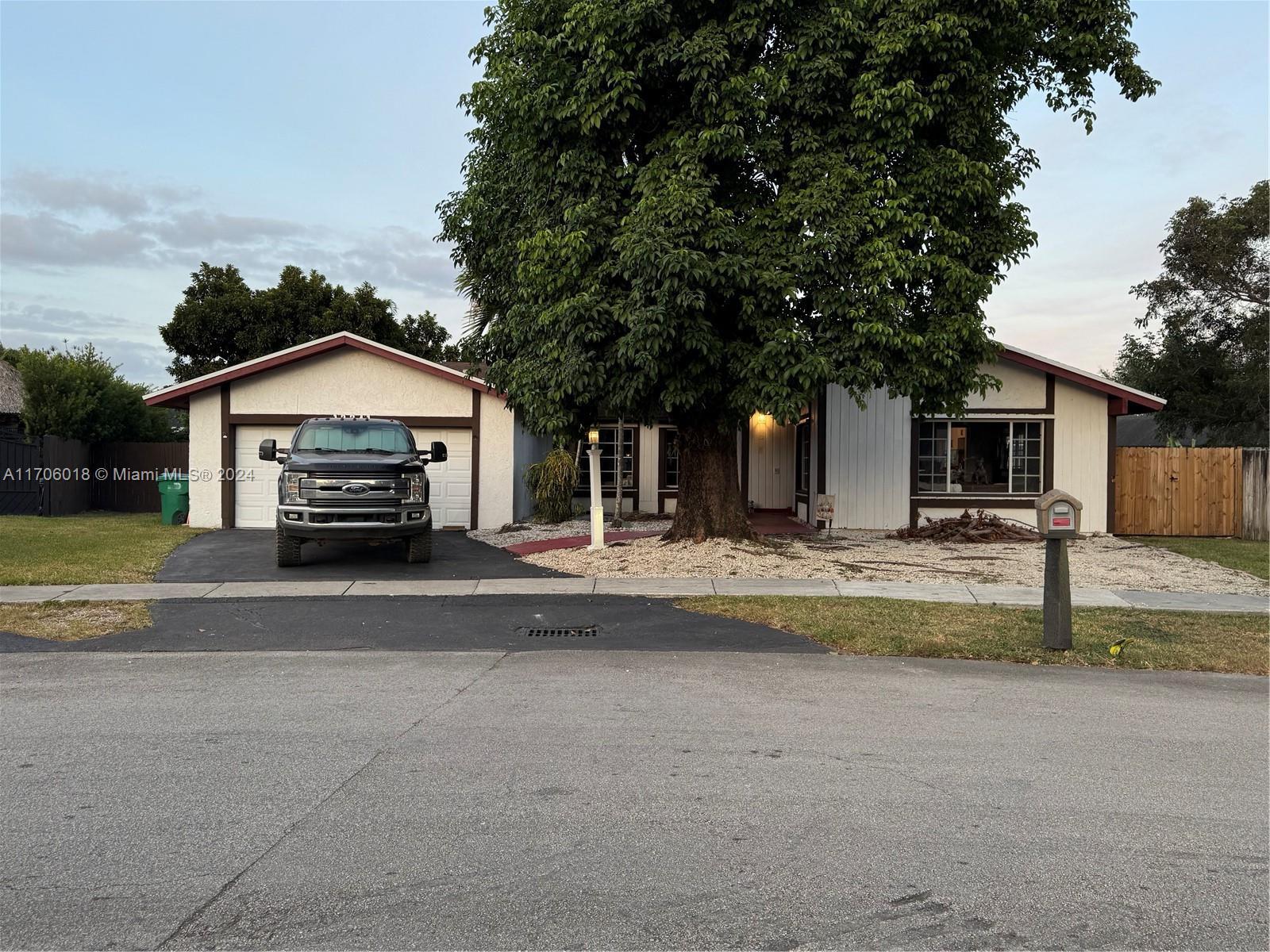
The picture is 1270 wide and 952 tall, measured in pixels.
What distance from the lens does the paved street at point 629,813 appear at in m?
3.37

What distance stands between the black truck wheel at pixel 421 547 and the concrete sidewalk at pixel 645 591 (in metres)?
1.60

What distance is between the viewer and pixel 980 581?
41.0ft

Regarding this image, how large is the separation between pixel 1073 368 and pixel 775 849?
57.2ft

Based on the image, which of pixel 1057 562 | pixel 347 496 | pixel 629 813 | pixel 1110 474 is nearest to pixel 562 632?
pixel 1057 562

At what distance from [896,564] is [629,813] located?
1059cm

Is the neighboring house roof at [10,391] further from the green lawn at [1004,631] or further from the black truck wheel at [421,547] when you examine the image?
the green lawn at [1004,631]

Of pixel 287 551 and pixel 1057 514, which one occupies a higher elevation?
pixel 1057 514

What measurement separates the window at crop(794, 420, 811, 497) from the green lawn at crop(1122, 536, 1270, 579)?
22.1 ft

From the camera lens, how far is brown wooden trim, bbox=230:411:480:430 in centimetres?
1912

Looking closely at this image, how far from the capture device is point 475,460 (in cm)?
1944

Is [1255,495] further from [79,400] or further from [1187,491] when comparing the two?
[79,400]

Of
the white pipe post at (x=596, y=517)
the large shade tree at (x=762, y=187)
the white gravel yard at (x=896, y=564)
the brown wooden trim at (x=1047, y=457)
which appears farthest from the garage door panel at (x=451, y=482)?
the brown wooden trim at (x=1047, y=457)

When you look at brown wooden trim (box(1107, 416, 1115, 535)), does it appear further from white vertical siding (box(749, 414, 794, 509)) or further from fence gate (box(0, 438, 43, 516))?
fence gate (box(0, 438, 43, 516))

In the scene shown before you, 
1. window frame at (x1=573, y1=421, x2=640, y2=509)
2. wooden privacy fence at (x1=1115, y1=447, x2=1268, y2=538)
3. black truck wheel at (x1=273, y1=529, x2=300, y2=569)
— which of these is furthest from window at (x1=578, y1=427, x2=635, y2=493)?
wooden privacy fence at (x1=1115, y1=447, x2=1268, y2=538)
